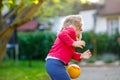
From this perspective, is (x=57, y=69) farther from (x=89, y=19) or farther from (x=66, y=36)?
(x=89, y=19)

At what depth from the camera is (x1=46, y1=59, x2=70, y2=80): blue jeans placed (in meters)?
7.03

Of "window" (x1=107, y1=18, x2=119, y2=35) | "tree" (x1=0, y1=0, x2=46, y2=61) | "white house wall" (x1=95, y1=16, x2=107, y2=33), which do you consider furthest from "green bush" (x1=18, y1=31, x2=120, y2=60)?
"tree" (x1=0, y1=0, x2=46, y2=61)

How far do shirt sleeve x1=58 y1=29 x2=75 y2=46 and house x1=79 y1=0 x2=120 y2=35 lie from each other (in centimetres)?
2781

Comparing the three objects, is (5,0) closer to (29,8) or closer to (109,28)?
(29,8)

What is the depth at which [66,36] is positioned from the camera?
7.03m

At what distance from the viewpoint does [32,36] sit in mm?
30359

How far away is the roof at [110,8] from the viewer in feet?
117

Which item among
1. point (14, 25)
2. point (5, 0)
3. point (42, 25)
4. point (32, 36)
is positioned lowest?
point (42, 25)

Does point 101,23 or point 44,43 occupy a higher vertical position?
point 44,43

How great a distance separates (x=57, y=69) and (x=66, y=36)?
0.54m

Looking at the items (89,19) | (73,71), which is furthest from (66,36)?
(89,19)

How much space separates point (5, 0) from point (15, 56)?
14.6 meters

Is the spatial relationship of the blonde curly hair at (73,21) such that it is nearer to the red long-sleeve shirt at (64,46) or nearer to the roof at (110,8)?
the red long-sleeve shirt at (64,46)

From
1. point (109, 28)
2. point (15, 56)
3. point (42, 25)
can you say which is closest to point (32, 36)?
point (15, 56)
